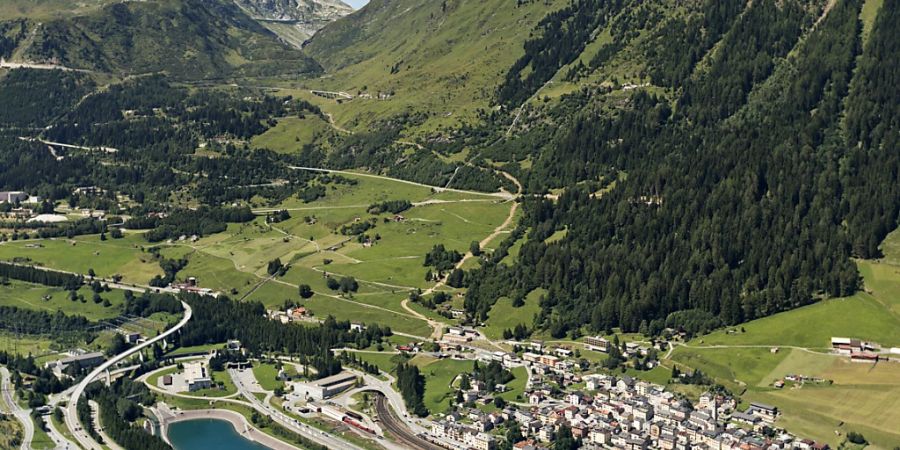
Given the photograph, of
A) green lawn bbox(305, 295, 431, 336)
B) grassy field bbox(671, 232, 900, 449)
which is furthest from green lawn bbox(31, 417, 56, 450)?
grassy field bbox(671, 232, 900, 449)

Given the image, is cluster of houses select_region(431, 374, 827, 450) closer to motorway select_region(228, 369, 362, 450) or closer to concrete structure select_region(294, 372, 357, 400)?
motorway select_region(228, 369, 362, 450)

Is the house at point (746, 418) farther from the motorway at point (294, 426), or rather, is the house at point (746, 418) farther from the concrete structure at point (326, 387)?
the concrete structure at point (326, 387)

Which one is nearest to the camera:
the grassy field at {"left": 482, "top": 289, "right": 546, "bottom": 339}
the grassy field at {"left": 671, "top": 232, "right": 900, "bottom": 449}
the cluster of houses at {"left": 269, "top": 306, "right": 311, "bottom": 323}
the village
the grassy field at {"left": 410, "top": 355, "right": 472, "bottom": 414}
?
the village

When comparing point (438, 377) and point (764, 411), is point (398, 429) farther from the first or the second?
point (764, 411)

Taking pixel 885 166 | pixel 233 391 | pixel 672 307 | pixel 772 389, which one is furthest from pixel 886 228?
pixel 233 391

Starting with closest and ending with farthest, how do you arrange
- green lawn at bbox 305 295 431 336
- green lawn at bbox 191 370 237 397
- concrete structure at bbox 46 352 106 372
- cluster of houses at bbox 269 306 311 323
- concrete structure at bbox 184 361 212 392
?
green lawn at bbox 191 370 237 397 < concrete structure at bbox 184 361 212 392 < concrete structure at bbox 46 352 106 372 < green lawn at bbox 305 295 431 336 < cluster of houses at bbox 269 306 311 323

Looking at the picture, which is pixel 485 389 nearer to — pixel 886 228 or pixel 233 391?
pixel 233 391

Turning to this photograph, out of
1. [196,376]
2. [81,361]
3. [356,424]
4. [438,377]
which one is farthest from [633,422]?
[81,361]

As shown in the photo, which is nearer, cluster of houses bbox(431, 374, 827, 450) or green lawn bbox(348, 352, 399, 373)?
cluster of houses bbox(431, 374, 827, 450)

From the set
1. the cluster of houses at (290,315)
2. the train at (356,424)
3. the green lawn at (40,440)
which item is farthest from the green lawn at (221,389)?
the cluster of houses at (290,315)
